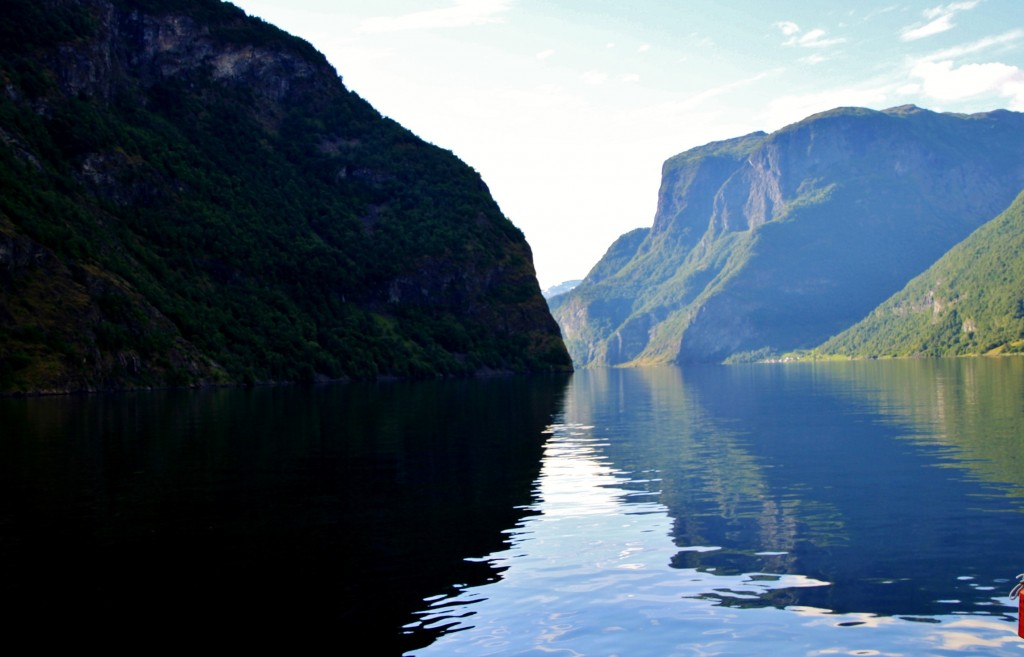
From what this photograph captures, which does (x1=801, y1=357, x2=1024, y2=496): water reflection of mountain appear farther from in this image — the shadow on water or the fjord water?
the shadow on water

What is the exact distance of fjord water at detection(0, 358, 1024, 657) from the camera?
24.9m

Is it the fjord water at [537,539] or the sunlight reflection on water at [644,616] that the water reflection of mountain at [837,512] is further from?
the sunlight reflection on water at [644,616]

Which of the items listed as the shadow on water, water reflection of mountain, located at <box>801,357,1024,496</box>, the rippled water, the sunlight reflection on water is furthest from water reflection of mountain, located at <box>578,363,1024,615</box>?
the shadow on water

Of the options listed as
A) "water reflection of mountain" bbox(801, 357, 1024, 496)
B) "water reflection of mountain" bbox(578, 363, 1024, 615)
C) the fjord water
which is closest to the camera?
the fjord water

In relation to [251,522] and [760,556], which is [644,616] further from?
[251,522]

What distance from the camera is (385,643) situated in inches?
931

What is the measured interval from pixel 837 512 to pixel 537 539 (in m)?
12.5

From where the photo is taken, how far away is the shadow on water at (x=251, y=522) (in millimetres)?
26688

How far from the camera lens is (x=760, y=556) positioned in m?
32.1

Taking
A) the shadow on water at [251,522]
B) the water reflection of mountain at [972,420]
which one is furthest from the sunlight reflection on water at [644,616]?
the water reflection of mountain at [972,420]

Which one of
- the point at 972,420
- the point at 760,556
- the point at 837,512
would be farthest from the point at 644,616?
the point at 972,420

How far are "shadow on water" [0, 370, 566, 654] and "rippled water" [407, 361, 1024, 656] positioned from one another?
2140mm

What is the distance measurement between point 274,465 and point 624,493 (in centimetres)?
2102

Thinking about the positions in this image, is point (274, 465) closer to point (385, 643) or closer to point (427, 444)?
point (427, 444)
